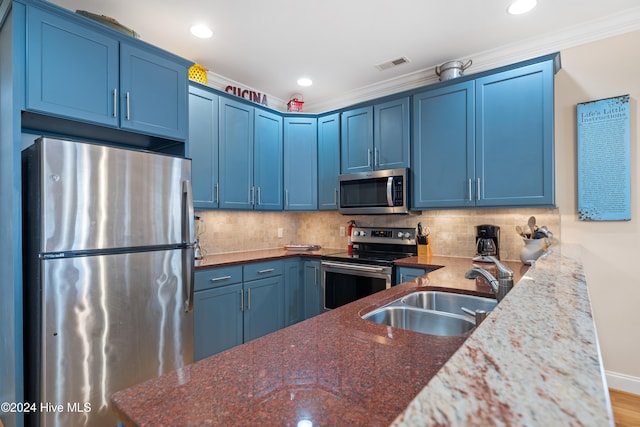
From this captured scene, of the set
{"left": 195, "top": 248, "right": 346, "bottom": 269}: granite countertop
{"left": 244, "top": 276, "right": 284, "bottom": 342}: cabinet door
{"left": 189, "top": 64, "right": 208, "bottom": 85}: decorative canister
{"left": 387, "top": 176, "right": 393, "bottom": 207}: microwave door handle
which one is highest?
{"left": 189, "top": 64, "right": 208, "bottom": 85}: decorative canister

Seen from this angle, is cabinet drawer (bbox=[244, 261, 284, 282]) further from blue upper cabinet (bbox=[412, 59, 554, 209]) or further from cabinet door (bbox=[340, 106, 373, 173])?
blue upper cabinet (bbox=[412, 59, 554, 209])

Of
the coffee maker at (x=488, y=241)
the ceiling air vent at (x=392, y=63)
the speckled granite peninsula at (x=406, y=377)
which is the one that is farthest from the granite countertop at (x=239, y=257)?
the ceiling air vent at (x=392, y=63)

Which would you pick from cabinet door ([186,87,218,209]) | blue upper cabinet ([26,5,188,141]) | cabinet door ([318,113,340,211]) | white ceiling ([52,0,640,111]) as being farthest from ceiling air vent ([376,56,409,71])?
blue upper cabinet ([26,5,188,141])

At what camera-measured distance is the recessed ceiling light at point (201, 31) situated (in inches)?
94.1

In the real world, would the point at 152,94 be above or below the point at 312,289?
above

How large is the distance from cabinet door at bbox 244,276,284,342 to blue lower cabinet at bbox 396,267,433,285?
3.79ft

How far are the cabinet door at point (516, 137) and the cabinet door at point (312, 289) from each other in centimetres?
164

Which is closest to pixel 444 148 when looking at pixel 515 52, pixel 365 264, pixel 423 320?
pixel 515 52

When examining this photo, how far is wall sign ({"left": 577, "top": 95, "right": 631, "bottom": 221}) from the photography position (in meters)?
2.32

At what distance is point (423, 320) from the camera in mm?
1402

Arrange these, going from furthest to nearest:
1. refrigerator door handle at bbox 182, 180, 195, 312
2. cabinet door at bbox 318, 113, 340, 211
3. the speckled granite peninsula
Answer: cabinet door at bbox 318, 113, 340, 211 < refrigerator door handle at bbox 182, 180, 195, 312 < the speckled granite peninsula

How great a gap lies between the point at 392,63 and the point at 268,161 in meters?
1.54

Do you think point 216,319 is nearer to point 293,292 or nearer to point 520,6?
point 293,292

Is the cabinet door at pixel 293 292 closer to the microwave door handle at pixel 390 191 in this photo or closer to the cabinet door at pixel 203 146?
the cabinet door at pixel 203 146
